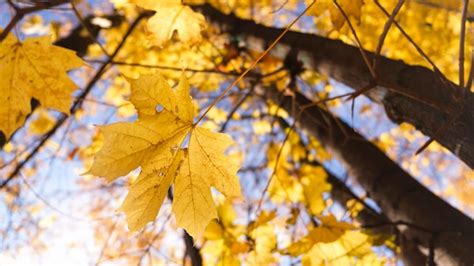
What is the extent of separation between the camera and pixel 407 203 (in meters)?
1.44

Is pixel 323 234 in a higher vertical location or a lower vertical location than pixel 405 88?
lower

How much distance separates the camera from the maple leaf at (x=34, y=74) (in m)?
1.20

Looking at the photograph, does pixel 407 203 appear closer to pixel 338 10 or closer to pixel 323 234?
pixel 323 234

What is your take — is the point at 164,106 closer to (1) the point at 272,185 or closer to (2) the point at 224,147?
(2) the point at 224,147

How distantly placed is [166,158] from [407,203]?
97 centimetres

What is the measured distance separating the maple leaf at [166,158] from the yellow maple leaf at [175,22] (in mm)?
487

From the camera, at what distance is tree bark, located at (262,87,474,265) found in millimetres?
1190

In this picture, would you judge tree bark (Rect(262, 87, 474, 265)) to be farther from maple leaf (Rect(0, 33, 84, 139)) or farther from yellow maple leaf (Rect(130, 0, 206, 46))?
maple leaf (Rect(0, 33, 84, 139))

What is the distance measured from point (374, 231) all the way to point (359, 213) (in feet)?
1.71

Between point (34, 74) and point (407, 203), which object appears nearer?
point (34, 74)

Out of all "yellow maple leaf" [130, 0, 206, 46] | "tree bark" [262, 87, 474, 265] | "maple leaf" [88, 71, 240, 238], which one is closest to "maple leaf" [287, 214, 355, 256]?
"tree bark" [262, 87, 474, 265]

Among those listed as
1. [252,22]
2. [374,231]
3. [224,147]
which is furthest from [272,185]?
[224,147]

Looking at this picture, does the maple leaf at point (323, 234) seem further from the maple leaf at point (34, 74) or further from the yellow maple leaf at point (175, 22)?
the maple leaf at point (34, 74)

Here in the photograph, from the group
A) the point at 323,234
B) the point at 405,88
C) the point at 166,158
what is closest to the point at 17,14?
the point at 166,158
